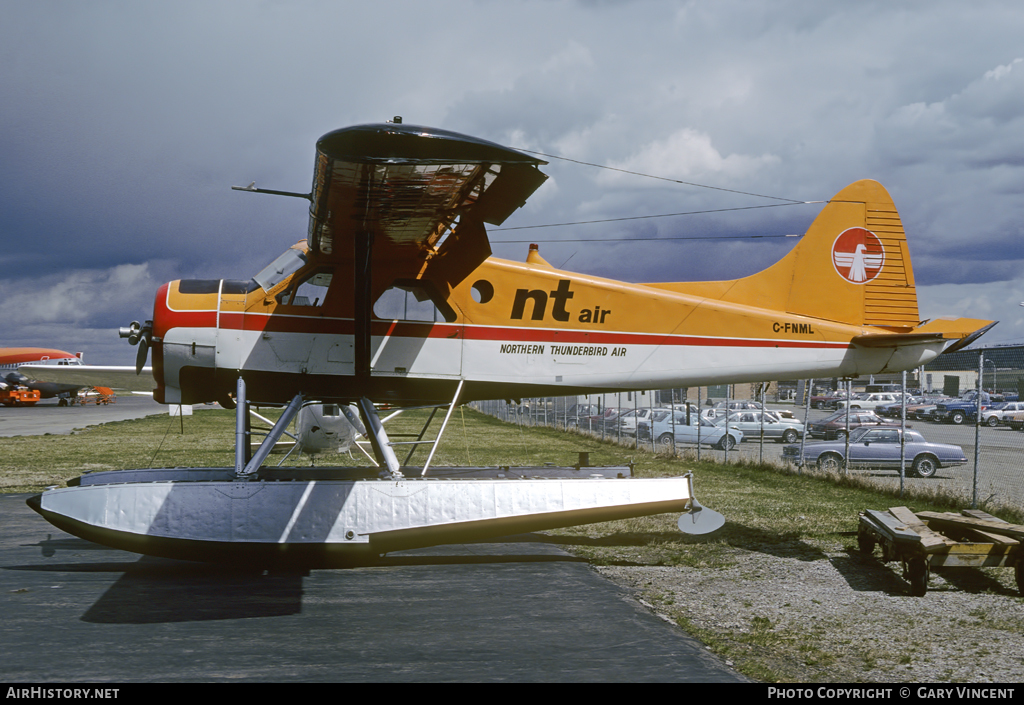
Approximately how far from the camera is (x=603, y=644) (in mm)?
4785

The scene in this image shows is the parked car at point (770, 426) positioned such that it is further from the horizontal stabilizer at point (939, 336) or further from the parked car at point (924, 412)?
the horizontal stabilizer at point (939, 336)

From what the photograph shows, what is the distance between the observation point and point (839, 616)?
221 inches

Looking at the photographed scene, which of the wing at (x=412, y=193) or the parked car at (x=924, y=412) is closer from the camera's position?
the wing at (x=412, y=193)

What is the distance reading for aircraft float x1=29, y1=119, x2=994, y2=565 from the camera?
645 cm

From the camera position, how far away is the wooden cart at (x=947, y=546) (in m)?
6.28

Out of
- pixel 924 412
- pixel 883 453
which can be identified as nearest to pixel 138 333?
pixel 883 453

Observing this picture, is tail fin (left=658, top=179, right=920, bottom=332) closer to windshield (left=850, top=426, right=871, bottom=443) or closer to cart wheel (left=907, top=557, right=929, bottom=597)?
cart wheel (left=907, top=557, right=929, bottom=597)

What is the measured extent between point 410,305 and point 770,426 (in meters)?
24.3

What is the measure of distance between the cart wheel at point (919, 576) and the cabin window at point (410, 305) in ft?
16.1

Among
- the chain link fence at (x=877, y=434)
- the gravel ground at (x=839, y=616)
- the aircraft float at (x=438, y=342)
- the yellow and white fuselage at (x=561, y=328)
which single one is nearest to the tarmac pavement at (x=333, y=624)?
the gravel ground at (x=839, y=616)

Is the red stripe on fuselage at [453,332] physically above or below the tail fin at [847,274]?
below

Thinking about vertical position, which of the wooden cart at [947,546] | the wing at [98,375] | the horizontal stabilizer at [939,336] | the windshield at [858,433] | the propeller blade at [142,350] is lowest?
the wooden cart at [947,546]

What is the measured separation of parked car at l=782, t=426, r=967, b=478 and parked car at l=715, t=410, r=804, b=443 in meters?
10.8
